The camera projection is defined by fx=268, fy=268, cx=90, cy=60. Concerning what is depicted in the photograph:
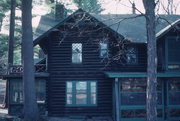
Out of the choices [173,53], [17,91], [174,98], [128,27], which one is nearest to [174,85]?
[174,98]

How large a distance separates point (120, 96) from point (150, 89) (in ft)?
17.7

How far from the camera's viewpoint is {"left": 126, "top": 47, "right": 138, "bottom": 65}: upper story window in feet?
67.9

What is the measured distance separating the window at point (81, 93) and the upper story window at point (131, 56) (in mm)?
3253

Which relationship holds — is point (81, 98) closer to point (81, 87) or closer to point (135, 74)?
point (81, 87)

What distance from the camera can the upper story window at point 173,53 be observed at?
63.7 feet

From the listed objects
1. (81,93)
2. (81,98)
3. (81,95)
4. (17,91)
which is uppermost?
(17,91)

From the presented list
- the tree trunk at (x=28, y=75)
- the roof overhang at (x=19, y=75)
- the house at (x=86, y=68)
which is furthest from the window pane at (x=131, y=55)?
the tree trunk at (x=28, y=75)

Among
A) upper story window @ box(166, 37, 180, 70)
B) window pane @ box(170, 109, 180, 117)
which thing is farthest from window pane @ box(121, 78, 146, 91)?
window pane @ box(170, 109, 180, 117)

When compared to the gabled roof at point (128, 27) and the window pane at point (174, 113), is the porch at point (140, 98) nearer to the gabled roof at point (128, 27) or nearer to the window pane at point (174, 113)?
the window pane at point (174, 113)

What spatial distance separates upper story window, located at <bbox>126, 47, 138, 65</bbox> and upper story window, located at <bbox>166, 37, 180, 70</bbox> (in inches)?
100

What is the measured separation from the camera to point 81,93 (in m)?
20.0

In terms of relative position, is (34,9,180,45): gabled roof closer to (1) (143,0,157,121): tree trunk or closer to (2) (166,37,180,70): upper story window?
(2) (166,37,180,70): upper story window

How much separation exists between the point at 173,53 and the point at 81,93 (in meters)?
7.37

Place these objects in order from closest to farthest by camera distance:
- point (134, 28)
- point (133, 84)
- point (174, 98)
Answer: point (133, 84)
point (174, 98)
point (134, 28)
